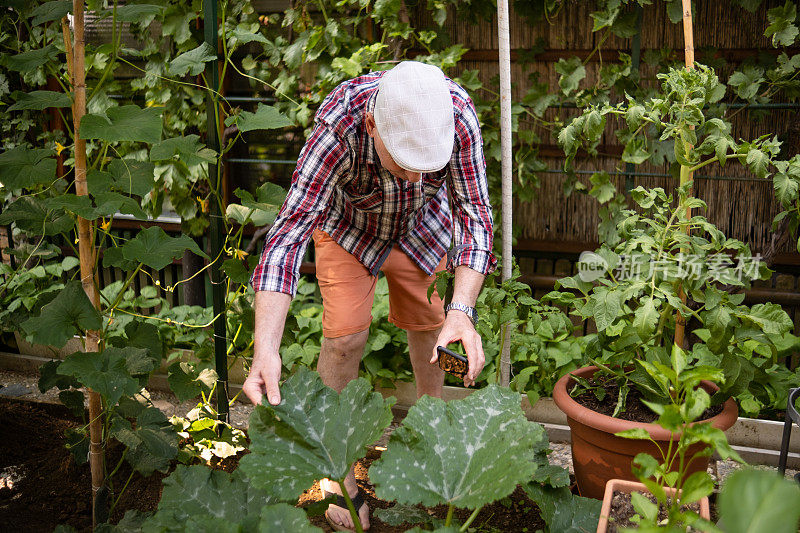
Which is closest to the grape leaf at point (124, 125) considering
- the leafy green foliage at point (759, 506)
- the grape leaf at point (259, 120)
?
the grape leaf at point (259, 120)

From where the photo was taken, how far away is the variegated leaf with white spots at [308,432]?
133cm

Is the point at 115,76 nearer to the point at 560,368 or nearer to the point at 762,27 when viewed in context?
the point at 560,368

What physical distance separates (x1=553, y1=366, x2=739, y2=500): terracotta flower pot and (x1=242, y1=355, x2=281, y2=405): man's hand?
96 centimetres

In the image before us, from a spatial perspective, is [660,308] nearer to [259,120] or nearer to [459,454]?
[459,454]

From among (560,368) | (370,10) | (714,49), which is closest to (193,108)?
(370,10)

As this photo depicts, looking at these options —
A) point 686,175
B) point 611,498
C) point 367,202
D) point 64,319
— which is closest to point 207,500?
point 64,319

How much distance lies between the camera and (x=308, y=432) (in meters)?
1.42

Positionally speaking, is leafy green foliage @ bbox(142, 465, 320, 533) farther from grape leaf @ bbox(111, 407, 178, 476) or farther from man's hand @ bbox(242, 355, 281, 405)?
grape leaf @ bbox(111, 407, 178, 476)

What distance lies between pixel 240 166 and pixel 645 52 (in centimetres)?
231

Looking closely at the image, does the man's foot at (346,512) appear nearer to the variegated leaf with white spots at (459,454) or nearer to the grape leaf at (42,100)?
the variegated leaf with white spots at (459,454)

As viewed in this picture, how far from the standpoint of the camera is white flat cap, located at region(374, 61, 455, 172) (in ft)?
5.55

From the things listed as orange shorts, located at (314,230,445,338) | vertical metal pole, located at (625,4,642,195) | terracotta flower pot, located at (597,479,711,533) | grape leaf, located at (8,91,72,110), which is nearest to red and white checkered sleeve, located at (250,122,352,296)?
orange shorts, located at (314,230,445,338)

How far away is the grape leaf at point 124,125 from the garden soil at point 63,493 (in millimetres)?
1199

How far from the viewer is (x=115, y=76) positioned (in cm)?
435
